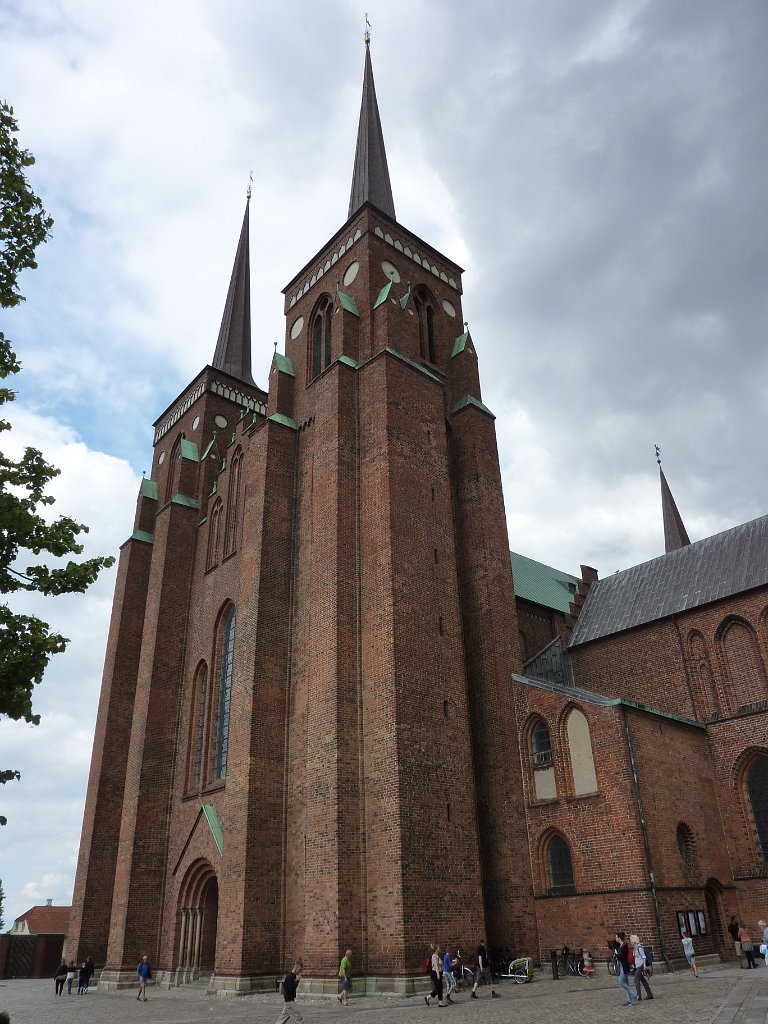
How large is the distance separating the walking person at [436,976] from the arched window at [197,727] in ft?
36.8

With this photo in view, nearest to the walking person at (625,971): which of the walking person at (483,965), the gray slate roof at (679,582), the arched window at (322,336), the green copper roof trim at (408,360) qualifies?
the walking person at (483,965)

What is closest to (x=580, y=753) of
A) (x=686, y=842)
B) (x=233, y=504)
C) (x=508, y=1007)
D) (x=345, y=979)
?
(x=686, y=842)

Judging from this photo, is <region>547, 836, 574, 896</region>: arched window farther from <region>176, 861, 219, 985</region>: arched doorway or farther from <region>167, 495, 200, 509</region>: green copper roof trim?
<region>167, 495, 200, 509</region>: green copper roof trim

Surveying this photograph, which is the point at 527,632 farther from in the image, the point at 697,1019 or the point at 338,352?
the point at 697,1019

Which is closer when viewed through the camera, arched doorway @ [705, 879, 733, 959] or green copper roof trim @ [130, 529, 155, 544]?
arched doorway @ [705, 879, 733, 959]

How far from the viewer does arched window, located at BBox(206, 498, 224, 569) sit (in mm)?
30141

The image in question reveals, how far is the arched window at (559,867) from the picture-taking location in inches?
807

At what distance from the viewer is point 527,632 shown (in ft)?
102

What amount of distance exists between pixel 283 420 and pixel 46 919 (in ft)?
138

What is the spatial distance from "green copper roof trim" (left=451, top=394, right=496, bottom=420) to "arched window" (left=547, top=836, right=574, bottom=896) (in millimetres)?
14363

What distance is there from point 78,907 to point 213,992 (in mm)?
9633

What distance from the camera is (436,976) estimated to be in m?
16.0

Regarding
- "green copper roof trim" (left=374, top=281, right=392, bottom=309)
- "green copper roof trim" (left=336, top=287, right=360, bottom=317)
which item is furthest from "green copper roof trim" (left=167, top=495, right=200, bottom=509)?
"green copper roof trim" (left=374, top=281, right=392, bottom=309)

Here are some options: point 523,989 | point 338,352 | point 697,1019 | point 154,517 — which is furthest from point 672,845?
point 154,517
